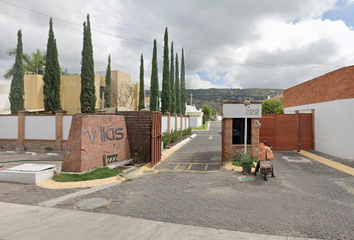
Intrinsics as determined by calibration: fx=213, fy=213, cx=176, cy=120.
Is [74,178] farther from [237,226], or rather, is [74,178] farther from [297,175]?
[297,175]

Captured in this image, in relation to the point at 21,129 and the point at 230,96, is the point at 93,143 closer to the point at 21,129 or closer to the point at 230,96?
the point at 21,129

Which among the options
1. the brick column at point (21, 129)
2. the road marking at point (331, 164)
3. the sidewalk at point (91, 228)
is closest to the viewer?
the sidewalk at point (91, 228)

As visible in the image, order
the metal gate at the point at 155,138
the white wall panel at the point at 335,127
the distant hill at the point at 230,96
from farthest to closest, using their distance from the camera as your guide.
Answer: the distant hill at the point at 230,96
the white wall panel at the point at 335,127
the metal gate at the point at 155,138

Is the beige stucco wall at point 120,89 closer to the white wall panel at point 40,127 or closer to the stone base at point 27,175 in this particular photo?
the white wall panel at point 40,127

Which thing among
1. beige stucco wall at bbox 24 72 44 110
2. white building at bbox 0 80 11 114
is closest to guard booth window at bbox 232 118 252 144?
beige stucco wall at bbox 24 72 44 110

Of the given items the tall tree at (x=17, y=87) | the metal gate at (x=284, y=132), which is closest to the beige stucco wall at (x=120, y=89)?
the tall tree at (x=17, y=87)

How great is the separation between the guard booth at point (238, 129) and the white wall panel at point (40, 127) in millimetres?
13460

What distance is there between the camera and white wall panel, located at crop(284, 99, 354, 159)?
13398mm

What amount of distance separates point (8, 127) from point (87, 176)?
13.3 m

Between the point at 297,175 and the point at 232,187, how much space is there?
12.7 ft

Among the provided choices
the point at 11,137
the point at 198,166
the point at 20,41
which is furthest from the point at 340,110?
the point at 20,41

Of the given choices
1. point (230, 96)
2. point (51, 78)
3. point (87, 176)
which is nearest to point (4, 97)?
point (51, 78)

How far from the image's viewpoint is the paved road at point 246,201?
5.32 meters

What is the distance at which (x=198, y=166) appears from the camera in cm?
1272
